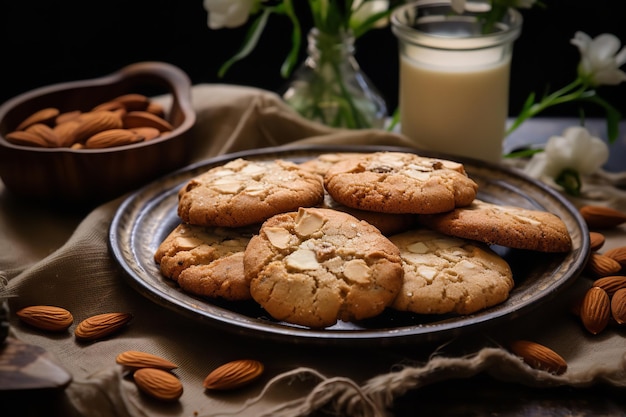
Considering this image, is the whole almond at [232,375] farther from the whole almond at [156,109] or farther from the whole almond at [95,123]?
the whole almond at [156,109]

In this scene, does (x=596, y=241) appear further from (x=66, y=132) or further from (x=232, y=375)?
(x=66, y=132)

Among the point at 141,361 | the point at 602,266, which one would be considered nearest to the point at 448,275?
the point at 602,266

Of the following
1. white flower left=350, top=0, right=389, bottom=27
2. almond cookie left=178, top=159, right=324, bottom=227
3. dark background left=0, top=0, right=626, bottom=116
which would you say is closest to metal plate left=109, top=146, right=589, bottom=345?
almond cookie left=178, top=159, right=324, bottom=227

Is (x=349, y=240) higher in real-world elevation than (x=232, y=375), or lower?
higher

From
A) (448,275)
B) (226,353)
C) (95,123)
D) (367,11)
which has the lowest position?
(226,353)

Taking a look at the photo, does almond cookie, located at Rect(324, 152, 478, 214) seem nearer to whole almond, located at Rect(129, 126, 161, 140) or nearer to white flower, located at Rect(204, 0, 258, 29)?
whole almond, located at Rect(129, 126, 161, 140)

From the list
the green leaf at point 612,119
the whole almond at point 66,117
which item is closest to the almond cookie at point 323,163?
the whole almond at point 66,117
